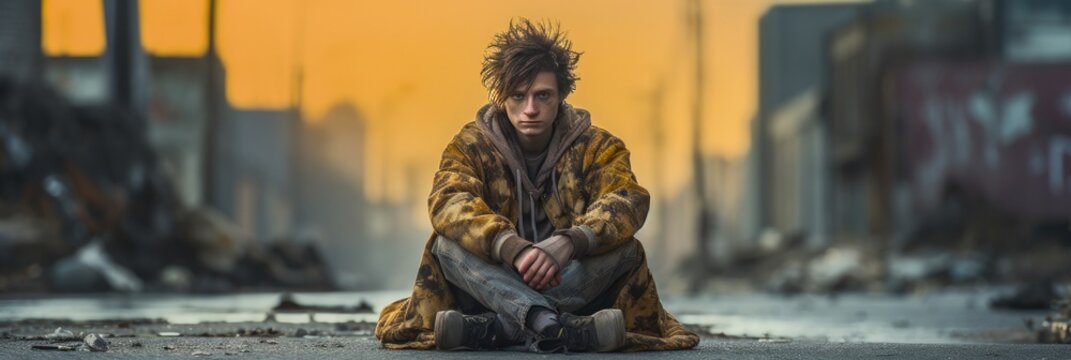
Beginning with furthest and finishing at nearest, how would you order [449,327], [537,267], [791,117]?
[791,117]
[449,327]
[537,267]

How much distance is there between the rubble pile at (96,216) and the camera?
2498 cm

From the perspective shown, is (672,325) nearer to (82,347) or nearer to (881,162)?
(82,347)

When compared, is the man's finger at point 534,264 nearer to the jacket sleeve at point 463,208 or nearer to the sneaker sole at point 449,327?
the jacket sleeve at point 463,208

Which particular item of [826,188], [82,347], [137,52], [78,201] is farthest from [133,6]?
[826,188]

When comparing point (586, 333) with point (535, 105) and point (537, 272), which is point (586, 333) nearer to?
point (537, 272)

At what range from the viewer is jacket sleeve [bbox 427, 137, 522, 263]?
5527 mm

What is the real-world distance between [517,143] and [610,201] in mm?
453

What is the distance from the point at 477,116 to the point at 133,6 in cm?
2692

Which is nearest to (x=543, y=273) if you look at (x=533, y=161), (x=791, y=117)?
(x=533, y=161)

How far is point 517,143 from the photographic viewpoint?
5.95m

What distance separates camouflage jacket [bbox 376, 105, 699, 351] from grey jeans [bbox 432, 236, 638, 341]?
0.19ft

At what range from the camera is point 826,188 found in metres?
66.6

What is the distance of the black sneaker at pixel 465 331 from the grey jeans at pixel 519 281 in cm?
4

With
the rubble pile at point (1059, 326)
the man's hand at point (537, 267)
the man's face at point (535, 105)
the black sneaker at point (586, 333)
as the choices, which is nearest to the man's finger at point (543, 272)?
the man's hand at point (537, 267)
